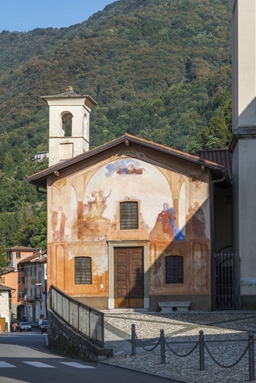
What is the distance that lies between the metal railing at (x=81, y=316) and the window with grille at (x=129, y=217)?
16.0 ft

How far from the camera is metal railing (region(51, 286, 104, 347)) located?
70.6 ft

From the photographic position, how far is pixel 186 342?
22078mm

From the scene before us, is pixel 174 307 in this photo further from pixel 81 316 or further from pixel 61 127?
pixel 61 127

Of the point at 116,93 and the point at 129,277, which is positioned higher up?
the point at 116,93

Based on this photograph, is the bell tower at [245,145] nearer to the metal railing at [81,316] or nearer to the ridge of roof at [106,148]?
the ridge of roof at [106,148]

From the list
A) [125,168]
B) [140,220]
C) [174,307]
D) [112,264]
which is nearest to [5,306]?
[112,264]

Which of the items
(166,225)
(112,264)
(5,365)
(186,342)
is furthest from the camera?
(112,264)

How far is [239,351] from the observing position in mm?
19781

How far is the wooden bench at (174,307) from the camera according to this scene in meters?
31.6

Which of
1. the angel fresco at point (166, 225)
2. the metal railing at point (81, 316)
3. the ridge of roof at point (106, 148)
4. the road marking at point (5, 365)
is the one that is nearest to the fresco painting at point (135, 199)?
the angel fresco at point (166, 225)

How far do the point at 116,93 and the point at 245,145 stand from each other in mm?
146598

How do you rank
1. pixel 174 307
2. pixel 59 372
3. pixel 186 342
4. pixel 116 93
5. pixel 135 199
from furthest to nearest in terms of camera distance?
pixel 116 93 → pixel 135 199 → pixel 174 307 → pixel 186 342 → pixel 59 372

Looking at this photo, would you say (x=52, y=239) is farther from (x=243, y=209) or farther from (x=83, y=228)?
(x=243, y=209)

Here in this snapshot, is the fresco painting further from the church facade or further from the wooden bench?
the wooden bench
